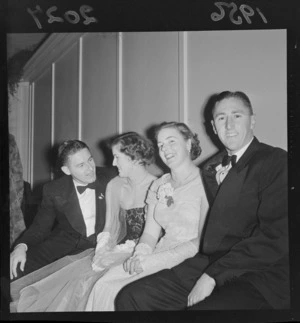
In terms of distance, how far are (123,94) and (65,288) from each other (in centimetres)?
68

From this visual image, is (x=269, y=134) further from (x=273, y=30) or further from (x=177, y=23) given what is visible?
(x=177, y=23)

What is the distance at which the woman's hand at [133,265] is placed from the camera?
64.8 inches

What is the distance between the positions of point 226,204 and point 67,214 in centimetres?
54

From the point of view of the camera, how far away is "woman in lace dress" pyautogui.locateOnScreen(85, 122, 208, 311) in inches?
64.6

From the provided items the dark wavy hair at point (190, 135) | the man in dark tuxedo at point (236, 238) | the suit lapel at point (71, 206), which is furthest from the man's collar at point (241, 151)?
the suit lapel at point (71, 206)

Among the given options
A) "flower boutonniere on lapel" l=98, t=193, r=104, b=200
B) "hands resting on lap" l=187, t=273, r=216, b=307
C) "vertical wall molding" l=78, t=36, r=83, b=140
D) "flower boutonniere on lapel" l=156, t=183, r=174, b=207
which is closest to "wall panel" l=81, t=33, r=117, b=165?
"vertical wall molding" l=78, t=36, r=83, b=140

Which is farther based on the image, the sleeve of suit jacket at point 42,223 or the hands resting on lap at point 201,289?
the sleeve of suit jacket at point 42,223

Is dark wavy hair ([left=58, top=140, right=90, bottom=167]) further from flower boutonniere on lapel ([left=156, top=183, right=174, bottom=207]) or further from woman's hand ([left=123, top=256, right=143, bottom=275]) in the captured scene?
woman's hand ([left=123, top=256, right=143, bottom=275])

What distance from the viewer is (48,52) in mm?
1763

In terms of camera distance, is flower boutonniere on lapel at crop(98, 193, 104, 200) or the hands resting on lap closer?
the hands resting on lap

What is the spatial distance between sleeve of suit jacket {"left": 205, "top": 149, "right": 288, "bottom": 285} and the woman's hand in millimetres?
222
